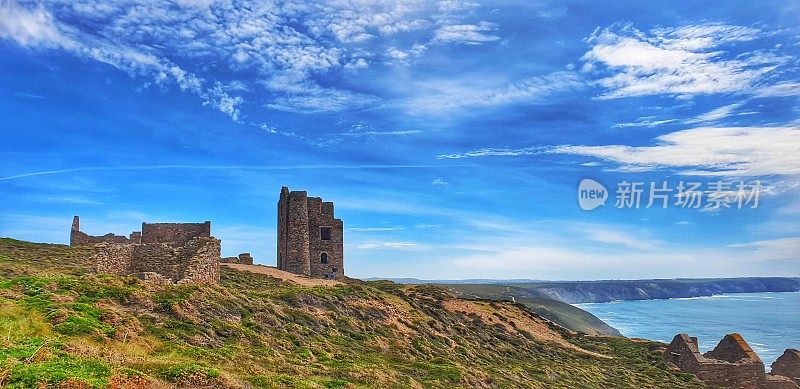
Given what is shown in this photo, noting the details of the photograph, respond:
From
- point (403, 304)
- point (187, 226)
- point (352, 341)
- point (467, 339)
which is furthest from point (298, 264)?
point (352, 341)

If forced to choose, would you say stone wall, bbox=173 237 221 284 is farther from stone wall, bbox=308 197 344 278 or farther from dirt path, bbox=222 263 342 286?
stone wall, bbox=308 197 344 278

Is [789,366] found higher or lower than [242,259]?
lower

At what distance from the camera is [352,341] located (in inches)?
838

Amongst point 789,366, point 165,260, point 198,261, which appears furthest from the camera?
point 789,366

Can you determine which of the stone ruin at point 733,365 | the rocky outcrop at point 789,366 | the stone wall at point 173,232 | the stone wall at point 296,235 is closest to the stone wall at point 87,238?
the stone wall at point 173,232

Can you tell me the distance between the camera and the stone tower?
159 ft

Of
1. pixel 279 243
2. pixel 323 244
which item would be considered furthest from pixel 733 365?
pixel 279 243

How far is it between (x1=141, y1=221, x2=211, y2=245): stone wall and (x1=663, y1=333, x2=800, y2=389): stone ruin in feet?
102

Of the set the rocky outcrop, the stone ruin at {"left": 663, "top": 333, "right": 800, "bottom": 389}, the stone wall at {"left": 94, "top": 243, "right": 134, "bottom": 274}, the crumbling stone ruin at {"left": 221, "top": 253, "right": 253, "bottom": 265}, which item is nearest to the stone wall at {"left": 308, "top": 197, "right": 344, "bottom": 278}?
the crumbling stone ruin at {"left": 221, "top": 253, "right": 253, "bottom": 265}

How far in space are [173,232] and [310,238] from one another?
13381 mm

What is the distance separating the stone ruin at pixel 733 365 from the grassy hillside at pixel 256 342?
1154mm

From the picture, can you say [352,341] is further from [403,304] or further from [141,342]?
[403,304]

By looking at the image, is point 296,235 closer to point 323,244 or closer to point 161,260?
point 323,244

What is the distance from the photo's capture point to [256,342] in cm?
1681
